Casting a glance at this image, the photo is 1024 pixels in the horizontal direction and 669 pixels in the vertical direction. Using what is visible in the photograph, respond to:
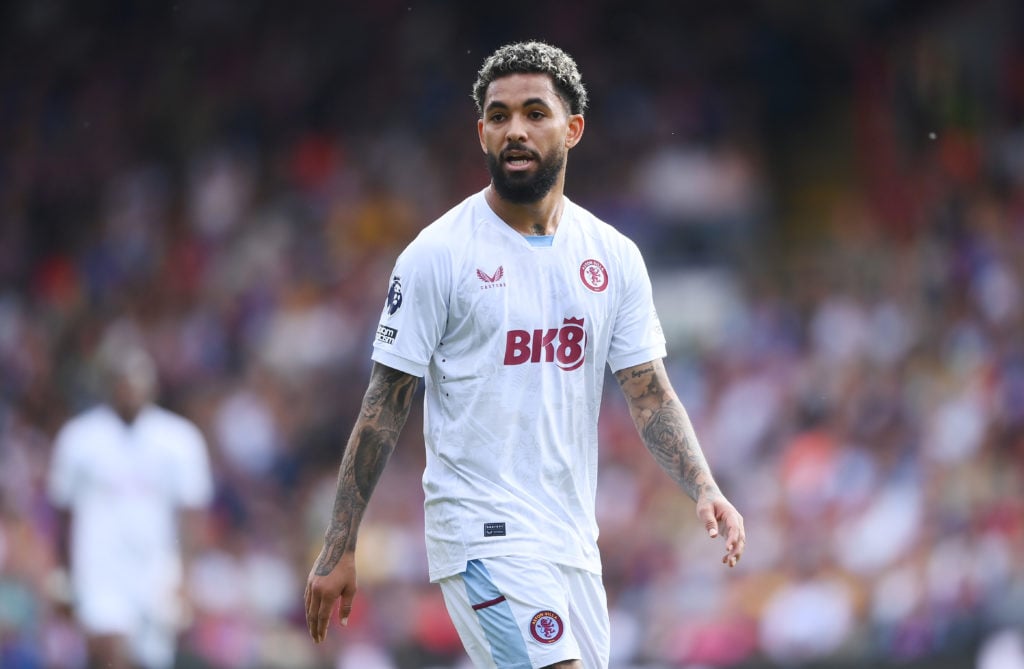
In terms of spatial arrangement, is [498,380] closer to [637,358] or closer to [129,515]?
[637,358]

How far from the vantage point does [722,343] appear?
13.2m

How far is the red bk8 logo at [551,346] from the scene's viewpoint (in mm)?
4801

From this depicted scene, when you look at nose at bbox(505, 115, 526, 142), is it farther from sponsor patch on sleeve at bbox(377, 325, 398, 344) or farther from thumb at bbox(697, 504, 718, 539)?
thumb at bbox(697, 504, 718, 539)

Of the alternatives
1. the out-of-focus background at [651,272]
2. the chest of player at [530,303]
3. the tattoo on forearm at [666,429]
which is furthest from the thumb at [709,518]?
the out-of-focus background at [651,272]

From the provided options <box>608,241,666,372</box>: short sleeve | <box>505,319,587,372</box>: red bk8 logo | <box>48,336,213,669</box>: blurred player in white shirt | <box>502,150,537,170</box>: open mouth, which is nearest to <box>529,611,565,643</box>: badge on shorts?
<box>505,319,587,372</box>: red bk8 logo

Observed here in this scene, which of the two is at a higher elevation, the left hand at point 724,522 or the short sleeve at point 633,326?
the short sleeve at point 633,326

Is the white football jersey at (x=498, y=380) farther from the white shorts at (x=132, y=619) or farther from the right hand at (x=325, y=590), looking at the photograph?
the white shorts at (x=132, y=619)

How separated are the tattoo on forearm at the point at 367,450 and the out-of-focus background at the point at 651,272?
228 inches

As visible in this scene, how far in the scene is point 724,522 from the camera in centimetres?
471

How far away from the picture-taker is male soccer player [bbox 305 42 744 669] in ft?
15.3

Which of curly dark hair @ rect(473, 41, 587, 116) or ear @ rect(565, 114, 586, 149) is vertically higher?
curly dark hair @ rect(473, 41, 587, 116)

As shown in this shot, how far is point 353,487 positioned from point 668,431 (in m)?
1.04

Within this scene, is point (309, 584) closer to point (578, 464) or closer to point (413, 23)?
point (578, 464)

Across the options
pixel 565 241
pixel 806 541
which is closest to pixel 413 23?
pixel 806 541
